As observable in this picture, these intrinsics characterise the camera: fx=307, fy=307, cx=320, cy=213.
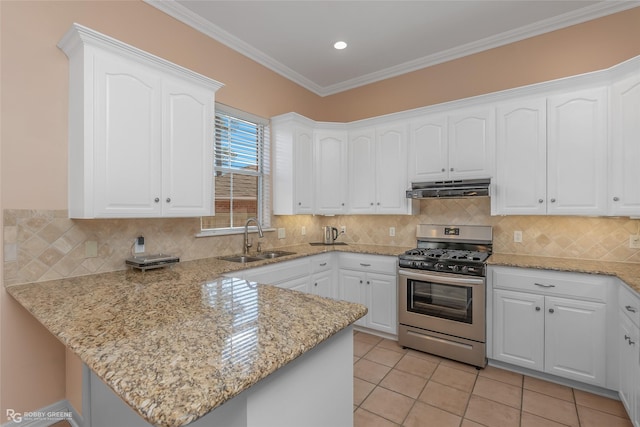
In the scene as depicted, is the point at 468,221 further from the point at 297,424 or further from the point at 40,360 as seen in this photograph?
the point at 40,360


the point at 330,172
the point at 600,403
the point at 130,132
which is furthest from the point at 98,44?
the point at 600,403

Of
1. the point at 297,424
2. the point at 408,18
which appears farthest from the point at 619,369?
the point at 408,18

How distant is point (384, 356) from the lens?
9.64 ft

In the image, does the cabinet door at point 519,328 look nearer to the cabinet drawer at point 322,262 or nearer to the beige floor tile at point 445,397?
the beige floor tile at point 445,397

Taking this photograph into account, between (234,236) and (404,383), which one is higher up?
(234,236)

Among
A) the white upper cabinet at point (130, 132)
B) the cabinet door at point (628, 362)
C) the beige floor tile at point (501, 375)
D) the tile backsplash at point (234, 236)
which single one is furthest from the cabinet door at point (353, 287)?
the cabinet door at point (628, 362)

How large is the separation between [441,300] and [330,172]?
194 centimetres

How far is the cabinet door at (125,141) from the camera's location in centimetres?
195

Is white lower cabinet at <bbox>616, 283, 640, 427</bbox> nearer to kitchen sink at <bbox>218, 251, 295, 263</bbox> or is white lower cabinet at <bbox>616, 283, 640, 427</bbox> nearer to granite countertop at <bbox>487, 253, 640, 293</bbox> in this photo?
granite countertop at <bbox>487, 253, 640, 293</bbox>

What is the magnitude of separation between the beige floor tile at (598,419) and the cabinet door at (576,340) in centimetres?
25

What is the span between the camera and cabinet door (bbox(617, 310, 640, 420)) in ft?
6.05

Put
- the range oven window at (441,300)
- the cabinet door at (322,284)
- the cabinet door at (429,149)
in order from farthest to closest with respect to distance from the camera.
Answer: the cabinet door at (322,284), the cabinet door at (429,149), the range oven window at (441,300)

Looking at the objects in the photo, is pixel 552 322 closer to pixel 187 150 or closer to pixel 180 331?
pixel 180 331

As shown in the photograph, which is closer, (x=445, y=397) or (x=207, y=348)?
(x=207, y=348)
